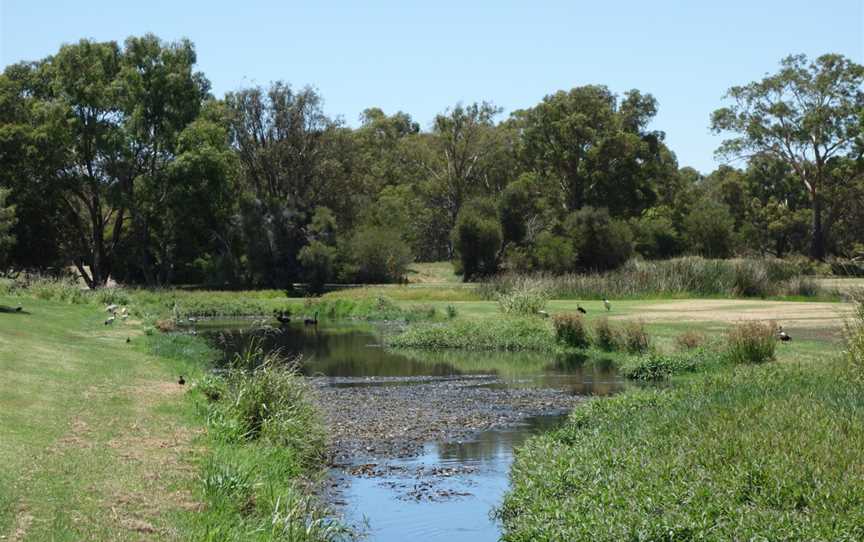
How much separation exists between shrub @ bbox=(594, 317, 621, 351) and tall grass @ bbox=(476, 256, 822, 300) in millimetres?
20867

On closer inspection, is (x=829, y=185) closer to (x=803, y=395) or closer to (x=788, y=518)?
(x=803, y=395)

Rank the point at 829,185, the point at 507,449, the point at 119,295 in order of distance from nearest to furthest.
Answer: the point at 507,449, the point at 119,295, the point at 829,185

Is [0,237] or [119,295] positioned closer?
[0,237]

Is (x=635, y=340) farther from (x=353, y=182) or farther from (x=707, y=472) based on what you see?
(x=353, y=182)

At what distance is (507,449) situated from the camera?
62.0 feet

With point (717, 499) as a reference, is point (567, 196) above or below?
above

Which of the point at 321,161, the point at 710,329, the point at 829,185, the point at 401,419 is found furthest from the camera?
the point at 829,185

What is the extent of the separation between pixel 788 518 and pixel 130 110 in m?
65.7

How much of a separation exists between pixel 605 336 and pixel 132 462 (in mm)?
22253

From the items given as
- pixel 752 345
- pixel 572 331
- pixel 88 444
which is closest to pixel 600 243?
pixel 572 331

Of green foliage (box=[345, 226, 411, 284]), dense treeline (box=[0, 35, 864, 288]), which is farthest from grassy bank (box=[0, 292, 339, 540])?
green foliage (box=[345, 226, 411, 284])

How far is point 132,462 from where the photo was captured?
13.4 meters

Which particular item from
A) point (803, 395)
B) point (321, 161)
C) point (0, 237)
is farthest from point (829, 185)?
point (803, 395)

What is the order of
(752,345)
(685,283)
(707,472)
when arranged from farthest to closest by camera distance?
1. (685,283)
2. (752,345)
3. (707,472)
